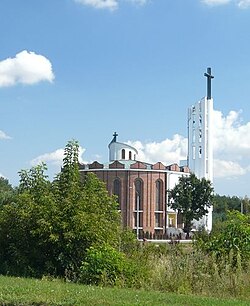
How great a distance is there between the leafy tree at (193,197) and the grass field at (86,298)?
72.2m

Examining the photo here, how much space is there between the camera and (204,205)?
282 ft

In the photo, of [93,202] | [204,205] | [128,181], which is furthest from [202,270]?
[128,181]

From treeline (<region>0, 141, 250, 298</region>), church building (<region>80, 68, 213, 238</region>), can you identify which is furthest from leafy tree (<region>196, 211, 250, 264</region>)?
church building (<region>80, 68, 213, 238</region>)

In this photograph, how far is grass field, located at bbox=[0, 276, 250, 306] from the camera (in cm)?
1192

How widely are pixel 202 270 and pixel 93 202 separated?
500cm

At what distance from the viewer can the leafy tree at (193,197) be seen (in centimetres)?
8531

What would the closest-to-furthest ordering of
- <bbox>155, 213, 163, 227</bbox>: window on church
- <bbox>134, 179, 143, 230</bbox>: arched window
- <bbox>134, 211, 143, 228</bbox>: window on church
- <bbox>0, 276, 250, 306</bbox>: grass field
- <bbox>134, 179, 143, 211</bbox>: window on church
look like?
1. <bbox>0, 276, 250, 306</bbox>: grass field
2. <bbox>134, 211, 143, 228</bbox>: window on church
3. <bbox>134, 179, 143, 230</bbox>: arched window
4. <bbox>134, 179, 143, 211</bbox>: window on church
5. <bbox>155, 213, 163, 227</bbox>: window on church

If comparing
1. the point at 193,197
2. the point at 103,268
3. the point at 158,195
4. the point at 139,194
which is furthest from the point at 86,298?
the point at 158,195

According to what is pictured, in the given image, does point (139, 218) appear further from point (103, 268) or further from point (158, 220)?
point (103, 268)

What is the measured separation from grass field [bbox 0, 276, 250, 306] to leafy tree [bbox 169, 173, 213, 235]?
237 ft

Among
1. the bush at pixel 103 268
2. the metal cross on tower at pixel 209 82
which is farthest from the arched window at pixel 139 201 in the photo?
the bush at pixel 103 268

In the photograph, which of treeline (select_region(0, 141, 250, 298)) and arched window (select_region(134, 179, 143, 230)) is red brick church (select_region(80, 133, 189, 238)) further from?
treeline (select_region(0, 141, 250, 298))

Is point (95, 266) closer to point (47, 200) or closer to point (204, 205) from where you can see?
point (47, 200)

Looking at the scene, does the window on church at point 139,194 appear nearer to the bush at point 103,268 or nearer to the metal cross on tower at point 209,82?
the metal cross on tower at point 209,82
